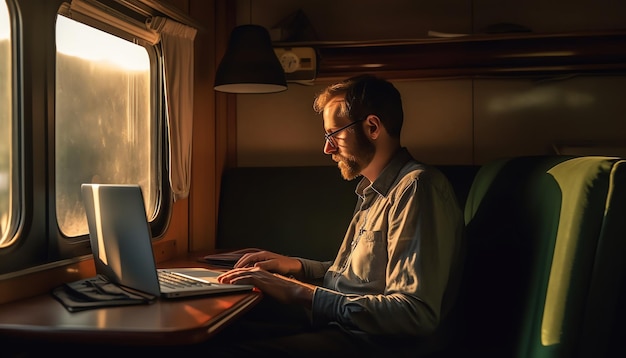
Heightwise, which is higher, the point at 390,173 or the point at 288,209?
the point at 390,173

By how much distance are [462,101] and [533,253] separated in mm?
1558

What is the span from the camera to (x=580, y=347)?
140 cm

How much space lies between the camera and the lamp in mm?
2660

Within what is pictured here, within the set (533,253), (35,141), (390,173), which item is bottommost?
(533,253)

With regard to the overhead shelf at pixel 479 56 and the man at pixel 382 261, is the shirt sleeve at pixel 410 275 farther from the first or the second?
the overhead shelf at pixel 479 56

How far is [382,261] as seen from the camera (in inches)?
73.9

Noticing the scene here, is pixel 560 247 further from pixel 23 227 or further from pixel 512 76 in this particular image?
pixel 512 76

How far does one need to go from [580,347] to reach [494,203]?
753 mm

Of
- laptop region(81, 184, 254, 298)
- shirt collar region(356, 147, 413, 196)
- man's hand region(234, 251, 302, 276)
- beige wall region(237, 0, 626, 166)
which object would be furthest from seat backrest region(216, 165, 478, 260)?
laptop region(81, 184, 254, 298)

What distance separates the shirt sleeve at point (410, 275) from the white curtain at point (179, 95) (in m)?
1.18

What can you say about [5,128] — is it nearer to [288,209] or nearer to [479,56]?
[288,209]

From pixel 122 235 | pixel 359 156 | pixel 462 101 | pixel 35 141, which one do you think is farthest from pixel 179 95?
pixel 462 101

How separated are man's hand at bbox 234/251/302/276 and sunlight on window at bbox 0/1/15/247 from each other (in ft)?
2.50

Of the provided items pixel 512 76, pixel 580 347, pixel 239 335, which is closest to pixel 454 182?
pixel 512 76
